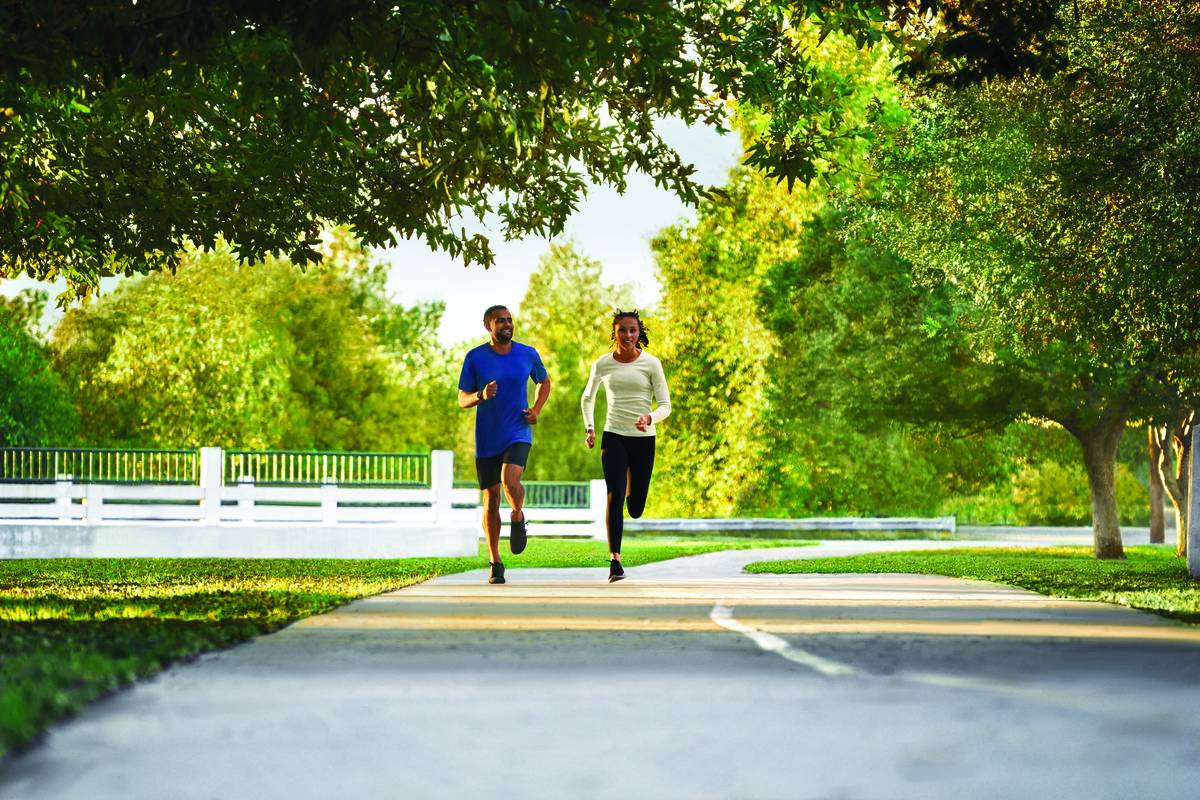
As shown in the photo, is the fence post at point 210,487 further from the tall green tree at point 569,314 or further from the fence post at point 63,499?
the tall green tree at point 569,314

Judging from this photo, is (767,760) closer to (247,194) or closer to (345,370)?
(247,194)

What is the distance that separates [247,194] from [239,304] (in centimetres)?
3243

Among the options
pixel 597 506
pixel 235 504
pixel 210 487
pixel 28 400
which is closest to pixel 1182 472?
pixel 597 506

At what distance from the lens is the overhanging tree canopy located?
897cm

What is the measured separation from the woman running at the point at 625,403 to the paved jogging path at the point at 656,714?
3.44 metres

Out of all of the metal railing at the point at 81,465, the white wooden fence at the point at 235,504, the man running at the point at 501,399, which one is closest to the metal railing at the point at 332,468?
the white wooden fence at the point at 235,504

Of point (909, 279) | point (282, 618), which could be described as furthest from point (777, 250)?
point (282, 618)

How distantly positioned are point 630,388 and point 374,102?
5358 millimetres

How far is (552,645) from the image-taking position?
7.42 m

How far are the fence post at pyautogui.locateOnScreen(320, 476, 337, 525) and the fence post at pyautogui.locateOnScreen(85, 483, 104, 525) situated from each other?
4.05 meters

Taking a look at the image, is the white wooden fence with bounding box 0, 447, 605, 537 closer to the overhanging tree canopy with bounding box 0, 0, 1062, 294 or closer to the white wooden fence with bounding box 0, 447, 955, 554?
the white wooden fence with bounding box 0, 447, 955, 554

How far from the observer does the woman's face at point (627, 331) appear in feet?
39.6

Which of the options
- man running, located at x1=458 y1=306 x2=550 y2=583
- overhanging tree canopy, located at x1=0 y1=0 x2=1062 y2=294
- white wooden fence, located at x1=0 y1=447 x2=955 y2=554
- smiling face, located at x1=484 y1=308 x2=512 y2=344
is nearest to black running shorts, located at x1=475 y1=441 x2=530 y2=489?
man running, located at x1=458 y1=306 x2=550 y2=583

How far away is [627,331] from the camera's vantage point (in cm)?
1209
